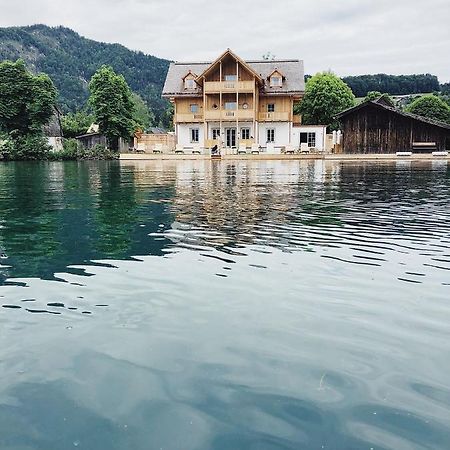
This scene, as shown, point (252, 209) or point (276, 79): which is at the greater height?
point (276, 79)

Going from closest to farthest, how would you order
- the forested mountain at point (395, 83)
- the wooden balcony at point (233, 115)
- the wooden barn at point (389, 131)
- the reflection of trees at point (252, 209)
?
the reflection of trees at point (252, 209)
the wooden barn at point (389, 131)
the wooden balcony at point (233, 115)
the forested mountain at point (395, 83)

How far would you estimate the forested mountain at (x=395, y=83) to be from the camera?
126250 mm

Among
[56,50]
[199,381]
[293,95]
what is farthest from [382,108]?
[56,50]

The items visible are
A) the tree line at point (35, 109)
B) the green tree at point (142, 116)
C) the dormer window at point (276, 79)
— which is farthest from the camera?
the green tree at point (142, 116)

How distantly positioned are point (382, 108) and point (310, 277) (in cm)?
4324

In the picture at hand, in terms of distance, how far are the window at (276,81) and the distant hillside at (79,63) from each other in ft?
338

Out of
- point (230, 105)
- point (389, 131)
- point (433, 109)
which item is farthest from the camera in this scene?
point (433, 109)

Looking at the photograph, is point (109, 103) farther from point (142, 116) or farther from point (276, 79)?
point (142, 116)

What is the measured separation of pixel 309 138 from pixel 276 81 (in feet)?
21.7

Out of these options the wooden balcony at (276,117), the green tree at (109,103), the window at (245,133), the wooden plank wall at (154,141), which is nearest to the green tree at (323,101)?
the wooden balcony at (276,117)

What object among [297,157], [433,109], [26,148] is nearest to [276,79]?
[297,157]

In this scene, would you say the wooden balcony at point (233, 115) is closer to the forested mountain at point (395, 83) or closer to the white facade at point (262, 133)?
the white facade at point (262, 133)

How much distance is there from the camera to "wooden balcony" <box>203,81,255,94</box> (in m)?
49.8

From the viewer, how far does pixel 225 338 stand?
4.46m
